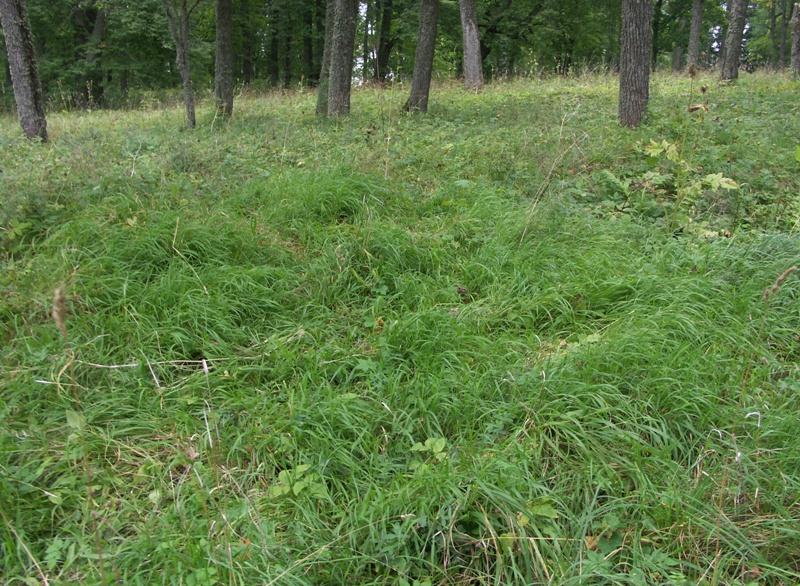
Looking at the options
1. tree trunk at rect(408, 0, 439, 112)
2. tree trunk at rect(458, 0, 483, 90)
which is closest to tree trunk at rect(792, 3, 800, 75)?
tree trunk at rect(458, 0, 483, 90)

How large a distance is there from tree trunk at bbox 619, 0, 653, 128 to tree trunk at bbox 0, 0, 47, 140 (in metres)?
8.22

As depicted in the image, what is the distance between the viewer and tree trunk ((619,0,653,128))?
6961 mm

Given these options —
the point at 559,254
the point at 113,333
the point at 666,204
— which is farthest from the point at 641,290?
the point at 113,333

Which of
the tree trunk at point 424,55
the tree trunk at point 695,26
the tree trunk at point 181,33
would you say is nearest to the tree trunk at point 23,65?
the tree trunk at point 181,33

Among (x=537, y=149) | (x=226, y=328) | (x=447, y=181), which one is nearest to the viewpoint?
(x=226, y=328)

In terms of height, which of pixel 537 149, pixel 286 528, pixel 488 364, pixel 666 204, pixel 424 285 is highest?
pixel 537 149

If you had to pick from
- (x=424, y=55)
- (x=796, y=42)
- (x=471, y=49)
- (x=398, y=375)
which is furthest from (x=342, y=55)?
(x=796, y=42)

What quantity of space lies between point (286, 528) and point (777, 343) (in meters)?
2.94

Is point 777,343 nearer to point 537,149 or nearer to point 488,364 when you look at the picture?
point 488,364

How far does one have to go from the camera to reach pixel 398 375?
288cm

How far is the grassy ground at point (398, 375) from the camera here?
2.05 metres

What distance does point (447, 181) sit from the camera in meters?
5.45

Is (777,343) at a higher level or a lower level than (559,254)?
lower

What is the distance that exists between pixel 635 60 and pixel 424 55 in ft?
13.3
